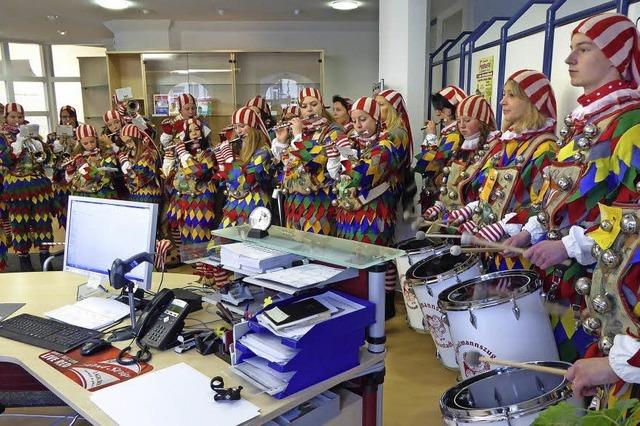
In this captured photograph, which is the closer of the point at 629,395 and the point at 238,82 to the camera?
the point at 629,395

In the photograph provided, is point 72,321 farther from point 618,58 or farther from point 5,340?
point 618,58

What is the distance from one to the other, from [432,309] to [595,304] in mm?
1220

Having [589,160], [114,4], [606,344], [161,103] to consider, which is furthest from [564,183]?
[161,103]

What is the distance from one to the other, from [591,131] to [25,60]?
9125 mm

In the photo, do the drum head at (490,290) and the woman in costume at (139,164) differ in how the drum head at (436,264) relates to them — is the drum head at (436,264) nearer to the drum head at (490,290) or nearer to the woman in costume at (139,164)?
the drum head at (490,290)

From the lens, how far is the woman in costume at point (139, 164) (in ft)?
14.8

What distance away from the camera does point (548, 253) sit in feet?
5.21

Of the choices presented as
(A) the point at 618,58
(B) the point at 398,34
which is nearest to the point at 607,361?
(A) the point at 618,58

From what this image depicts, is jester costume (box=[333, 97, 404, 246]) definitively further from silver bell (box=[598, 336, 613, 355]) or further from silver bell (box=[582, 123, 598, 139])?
silver bell (box=[598, 336, 613, 355])

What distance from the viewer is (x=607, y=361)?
1185mm

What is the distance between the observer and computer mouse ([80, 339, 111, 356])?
1.53 meters

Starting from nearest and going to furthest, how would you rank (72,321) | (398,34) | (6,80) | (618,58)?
(618,58)
(72,321)
(398,34)
(6,80)

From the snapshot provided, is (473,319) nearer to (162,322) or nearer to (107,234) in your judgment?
(162,322)

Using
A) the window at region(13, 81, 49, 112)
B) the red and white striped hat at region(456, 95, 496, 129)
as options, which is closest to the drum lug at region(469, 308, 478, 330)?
the red and white striped hat at region(456, 95, 496, 129)
